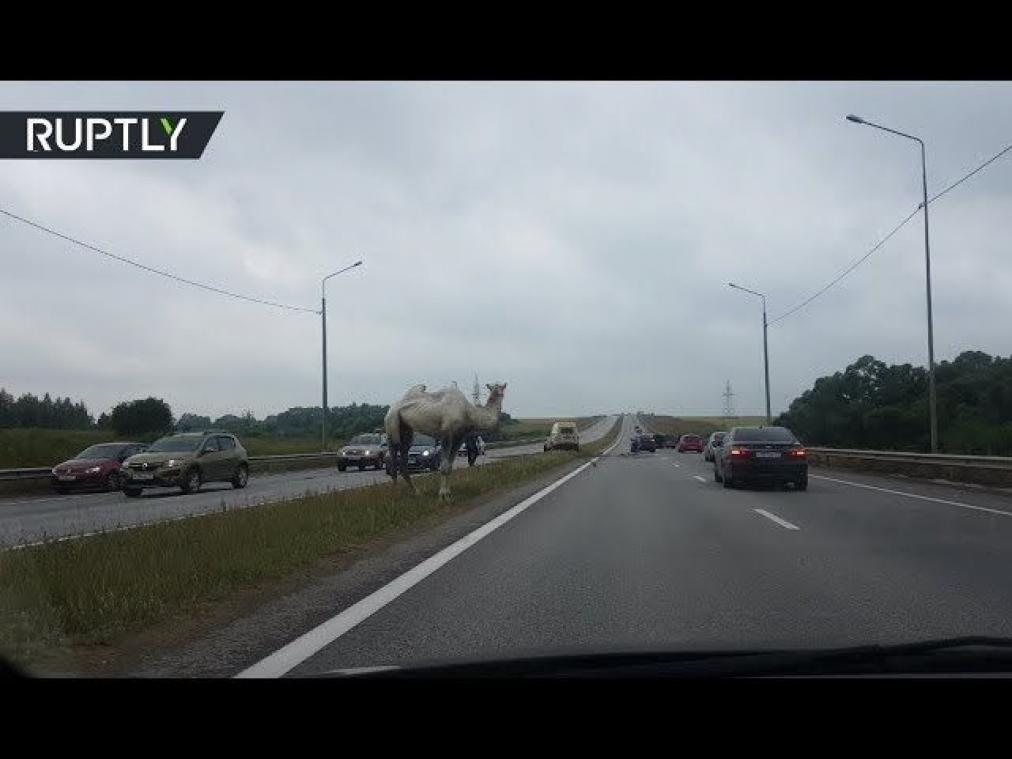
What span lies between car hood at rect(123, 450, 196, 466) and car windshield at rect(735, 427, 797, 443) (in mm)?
14475

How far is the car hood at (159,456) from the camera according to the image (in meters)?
25.4

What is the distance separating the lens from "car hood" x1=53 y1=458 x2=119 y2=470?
90.3 ft

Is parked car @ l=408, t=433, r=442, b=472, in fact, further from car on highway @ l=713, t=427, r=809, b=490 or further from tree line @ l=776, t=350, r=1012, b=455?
tree line @ l=776, t=350, r=1012, b=455

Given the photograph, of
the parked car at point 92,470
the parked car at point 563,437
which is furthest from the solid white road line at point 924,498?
the parked car at point 563,437

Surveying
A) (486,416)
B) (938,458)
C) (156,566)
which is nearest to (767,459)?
(938,458)

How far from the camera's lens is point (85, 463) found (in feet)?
91.4

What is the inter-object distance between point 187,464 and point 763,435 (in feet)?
49.2

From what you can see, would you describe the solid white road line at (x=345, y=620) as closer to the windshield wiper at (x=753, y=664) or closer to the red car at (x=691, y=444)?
the windshield wiper at (x=753, y=664)

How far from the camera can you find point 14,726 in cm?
321

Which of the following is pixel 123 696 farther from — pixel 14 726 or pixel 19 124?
pixel 19 124

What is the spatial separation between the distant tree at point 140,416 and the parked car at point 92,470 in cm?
1382
